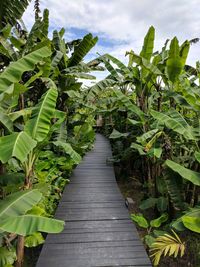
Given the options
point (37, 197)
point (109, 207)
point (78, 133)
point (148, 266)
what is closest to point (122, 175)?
point (78, 133)

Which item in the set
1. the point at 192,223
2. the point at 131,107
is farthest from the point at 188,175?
the point at 131,107

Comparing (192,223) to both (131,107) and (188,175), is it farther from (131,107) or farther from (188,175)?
(131,107)

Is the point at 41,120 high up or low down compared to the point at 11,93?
down

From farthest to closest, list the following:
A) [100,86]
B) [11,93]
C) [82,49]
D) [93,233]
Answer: [100,86]
[82,49]
[93,233]
[11,93]

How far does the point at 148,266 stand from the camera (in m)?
2.74

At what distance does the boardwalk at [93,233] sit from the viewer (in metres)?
2.85

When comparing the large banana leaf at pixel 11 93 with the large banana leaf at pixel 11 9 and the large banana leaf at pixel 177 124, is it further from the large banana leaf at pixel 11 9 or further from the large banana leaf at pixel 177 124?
the large banana leaf at pixel 11 9

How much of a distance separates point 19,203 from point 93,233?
1.53 metres

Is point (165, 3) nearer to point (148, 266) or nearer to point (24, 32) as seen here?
point (24, 32)

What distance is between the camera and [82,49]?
234 inches

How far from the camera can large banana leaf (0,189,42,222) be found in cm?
216

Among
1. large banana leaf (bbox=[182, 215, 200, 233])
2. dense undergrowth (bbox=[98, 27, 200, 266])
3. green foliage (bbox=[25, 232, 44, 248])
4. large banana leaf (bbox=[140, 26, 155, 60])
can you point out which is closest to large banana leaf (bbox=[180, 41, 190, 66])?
dense undergrowth (bbox=[98, 27, 200, 266])

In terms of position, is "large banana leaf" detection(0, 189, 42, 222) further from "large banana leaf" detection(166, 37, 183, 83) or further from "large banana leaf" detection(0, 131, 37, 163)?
"large banana leaf" detection(166, 37, 183, 83)

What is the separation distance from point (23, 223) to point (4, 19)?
4316 mm
